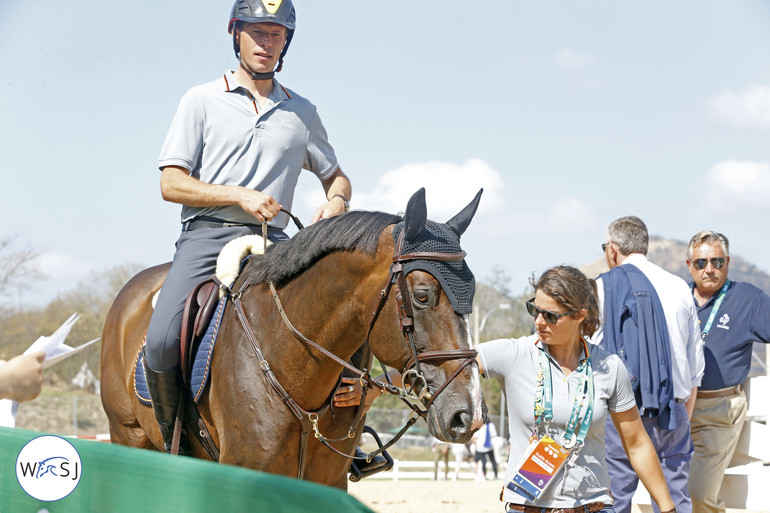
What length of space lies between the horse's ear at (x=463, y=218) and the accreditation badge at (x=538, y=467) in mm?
1050

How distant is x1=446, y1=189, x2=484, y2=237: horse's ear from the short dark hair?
0.47 meters

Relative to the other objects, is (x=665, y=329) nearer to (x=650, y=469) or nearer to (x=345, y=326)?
(x=650, y=469)

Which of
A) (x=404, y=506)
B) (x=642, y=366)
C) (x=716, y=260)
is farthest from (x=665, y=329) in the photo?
(x=404, y=506)

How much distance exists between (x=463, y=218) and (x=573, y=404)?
1018mm

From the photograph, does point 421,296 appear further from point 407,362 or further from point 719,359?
point 719,359

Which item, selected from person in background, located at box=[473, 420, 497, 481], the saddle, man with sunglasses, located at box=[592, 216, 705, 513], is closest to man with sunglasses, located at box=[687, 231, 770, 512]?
man with sunglasses, located at box=[592, 216, 705, 513]

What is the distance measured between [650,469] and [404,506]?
1021 centimetres

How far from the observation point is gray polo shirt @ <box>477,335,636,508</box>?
3.78 meters

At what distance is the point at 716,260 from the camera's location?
22.1ft

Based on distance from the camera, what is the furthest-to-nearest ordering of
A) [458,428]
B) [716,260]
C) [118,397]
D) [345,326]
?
[716,260] → [118,397] → [345,326] → [458,428]

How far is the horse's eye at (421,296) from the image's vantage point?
3.48 metres

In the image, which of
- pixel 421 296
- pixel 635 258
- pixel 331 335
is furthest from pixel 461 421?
pixel 635 258

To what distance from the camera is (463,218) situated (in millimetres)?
3916

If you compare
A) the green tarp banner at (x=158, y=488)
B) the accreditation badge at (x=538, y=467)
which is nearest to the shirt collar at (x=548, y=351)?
the accreditation badge at (x=538, y=467)
